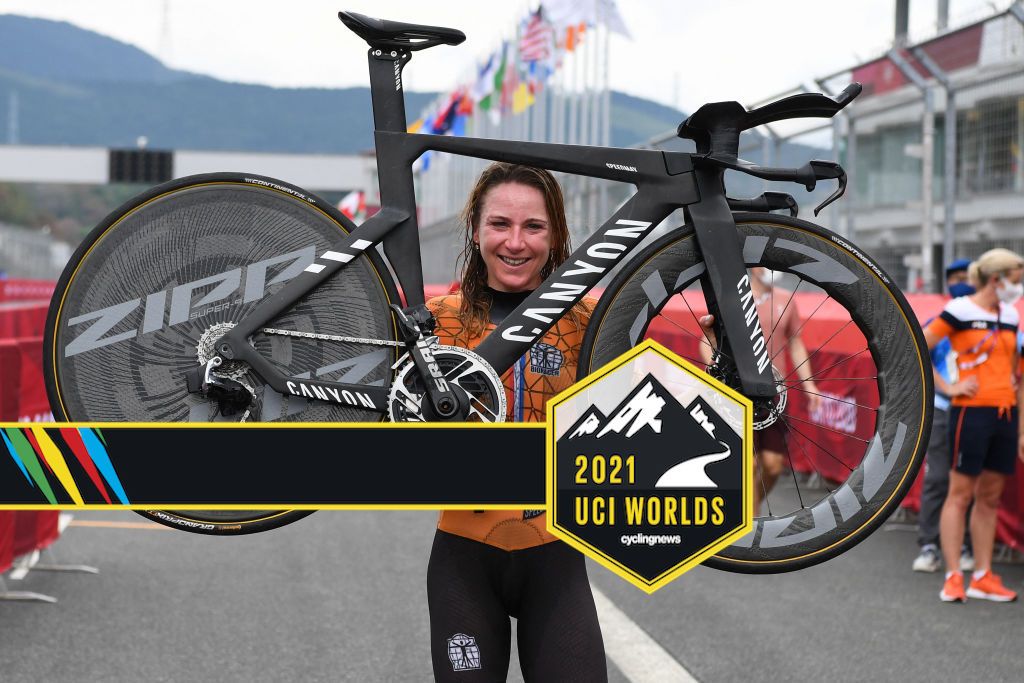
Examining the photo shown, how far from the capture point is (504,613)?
349cm

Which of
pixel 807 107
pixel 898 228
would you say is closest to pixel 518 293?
pixel 807 107

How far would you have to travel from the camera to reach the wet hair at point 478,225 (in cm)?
335

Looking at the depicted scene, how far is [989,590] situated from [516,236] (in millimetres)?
5658

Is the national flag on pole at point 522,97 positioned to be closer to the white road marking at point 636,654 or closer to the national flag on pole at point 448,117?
the national flag on pole at point 448,117

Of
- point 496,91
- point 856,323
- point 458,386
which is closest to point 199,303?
point 458,386

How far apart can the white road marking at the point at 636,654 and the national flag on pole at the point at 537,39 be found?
17.0 m

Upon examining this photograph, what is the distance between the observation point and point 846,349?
10.4 m

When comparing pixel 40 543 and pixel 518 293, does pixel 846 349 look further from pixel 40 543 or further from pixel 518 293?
pixel 518 293

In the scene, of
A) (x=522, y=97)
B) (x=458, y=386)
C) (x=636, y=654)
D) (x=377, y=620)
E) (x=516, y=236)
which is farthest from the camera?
(x=522, y=97)

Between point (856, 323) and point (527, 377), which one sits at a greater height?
point (856, 323)

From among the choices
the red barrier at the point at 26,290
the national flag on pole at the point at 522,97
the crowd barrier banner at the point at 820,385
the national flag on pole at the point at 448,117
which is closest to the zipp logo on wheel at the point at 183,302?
the crowd barrier banner at the point at 820,385

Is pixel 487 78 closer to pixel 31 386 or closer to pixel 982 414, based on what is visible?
pixel 31 386

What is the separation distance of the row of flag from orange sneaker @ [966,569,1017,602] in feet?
38.5

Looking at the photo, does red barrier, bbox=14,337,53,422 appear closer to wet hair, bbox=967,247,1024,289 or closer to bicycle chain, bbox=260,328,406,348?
bicycle chain, bbox=260,328,406,348
